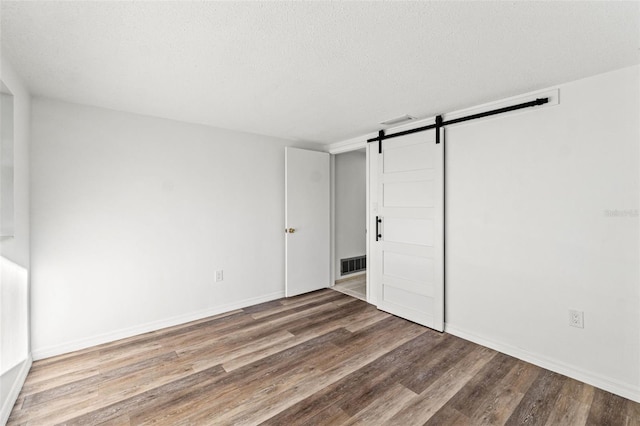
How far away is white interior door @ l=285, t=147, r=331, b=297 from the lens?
13.4 ft

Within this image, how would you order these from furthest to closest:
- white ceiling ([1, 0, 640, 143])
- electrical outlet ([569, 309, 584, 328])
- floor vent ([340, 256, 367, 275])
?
floor vent ([340, 256, 367, 275]), electrical outlet ([569, 309, 584, 328]), white ceiling ([1, 0, 640, 143])

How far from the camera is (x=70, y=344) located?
2637mm

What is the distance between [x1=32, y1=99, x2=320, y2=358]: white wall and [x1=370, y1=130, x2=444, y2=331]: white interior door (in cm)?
157

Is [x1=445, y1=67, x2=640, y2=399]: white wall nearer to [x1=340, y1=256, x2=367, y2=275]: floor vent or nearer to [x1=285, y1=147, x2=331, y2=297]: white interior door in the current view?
[x1=285, y1=147, x2=331, y2=297]: white interior door

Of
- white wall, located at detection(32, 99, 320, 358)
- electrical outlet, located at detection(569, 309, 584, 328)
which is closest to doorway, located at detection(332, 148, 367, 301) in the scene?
white wall, located at detection(32, 99, 320, 358)

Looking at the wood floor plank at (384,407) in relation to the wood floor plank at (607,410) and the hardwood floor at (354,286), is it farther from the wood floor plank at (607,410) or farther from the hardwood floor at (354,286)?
the hardwood floor at (354,286)

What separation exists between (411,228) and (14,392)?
3629 millimetres

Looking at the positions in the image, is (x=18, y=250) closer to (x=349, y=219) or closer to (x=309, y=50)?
(x=309, y=50)

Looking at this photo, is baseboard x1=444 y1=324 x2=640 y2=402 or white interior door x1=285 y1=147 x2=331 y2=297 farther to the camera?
white interior door x1=285 y1=147 x2=331 y2=297

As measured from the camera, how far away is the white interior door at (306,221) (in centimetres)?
409

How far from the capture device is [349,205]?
5191 millimetres

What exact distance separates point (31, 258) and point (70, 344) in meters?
0.86

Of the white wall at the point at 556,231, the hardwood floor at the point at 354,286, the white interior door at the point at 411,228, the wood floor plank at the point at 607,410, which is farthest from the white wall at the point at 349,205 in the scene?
the wood floor plank at the point at 607,410

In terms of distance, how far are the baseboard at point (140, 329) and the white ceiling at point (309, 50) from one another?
2258 mm
